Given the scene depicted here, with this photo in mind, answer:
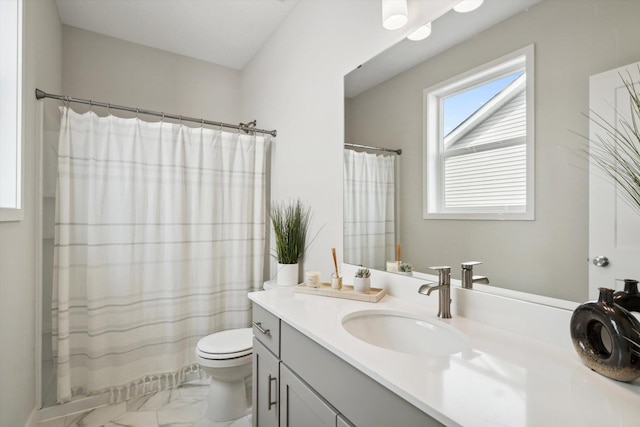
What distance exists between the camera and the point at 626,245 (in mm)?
776

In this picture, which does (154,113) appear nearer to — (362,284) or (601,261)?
(362,284)

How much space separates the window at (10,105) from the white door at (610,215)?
2155 mm

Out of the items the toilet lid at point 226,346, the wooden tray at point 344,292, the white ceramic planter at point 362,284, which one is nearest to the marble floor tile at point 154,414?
the toilet lid at point 226,346

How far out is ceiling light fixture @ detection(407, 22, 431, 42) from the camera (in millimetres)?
1257

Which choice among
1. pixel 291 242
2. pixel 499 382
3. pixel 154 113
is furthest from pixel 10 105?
pixel 499 382

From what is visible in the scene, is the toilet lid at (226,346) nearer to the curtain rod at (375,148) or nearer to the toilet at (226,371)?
the toilet at (226,371)

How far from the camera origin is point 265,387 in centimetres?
136

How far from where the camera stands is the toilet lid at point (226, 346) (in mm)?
1738

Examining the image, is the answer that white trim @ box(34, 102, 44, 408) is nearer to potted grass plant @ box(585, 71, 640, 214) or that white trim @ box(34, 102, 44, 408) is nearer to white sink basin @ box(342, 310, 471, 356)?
white sink basin @ box(342, 310, 471, 356)

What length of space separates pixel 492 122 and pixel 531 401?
85 centimetres

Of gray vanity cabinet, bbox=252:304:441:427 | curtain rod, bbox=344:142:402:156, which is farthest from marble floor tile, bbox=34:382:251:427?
curtain rod, bbox=344:142:402:156

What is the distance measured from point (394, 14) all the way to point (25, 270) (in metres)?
2.16

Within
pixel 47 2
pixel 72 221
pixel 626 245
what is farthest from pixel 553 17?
pixel 47 2

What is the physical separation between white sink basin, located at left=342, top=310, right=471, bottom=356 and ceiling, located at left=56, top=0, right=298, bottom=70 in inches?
84.9
